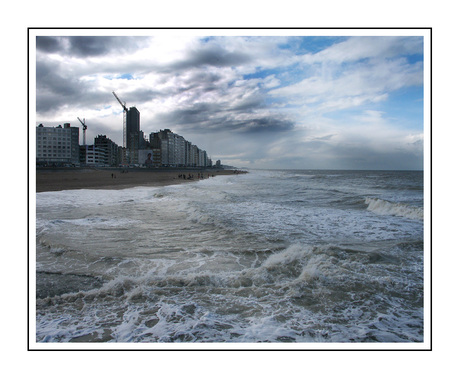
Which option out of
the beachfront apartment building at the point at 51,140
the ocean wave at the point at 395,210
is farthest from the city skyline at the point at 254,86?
the ocean wave at the point at 395,210

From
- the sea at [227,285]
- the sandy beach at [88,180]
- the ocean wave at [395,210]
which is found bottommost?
the sea at [227,285]

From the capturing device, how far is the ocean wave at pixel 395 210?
28.6ft

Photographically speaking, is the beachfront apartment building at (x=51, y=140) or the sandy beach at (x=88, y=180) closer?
the beachfront apartment building at (x=51, y=140)

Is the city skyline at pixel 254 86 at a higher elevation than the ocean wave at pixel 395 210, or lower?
higher

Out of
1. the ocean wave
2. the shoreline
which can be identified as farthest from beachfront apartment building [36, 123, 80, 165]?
the ocean wave

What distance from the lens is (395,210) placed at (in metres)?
9.61

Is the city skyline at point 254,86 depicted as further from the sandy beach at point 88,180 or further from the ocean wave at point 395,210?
the ocean wave at point 395,210

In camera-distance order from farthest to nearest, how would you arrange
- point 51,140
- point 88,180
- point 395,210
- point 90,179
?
point 90,179 < point 88,180 < point 395,210 < point 51,140

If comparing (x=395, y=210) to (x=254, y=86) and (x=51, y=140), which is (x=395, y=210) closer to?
(x=254, y=86)

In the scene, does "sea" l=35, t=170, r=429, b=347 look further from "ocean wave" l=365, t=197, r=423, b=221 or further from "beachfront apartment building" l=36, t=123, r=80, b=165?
"ocean wave" l=365, t=197, r=423, b=221

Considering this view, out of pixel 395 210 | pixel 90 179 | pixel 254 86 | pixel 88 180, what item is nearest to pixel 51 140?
pixel 254 86

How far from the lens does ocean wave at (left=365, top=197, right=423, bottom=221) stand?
343 inches
